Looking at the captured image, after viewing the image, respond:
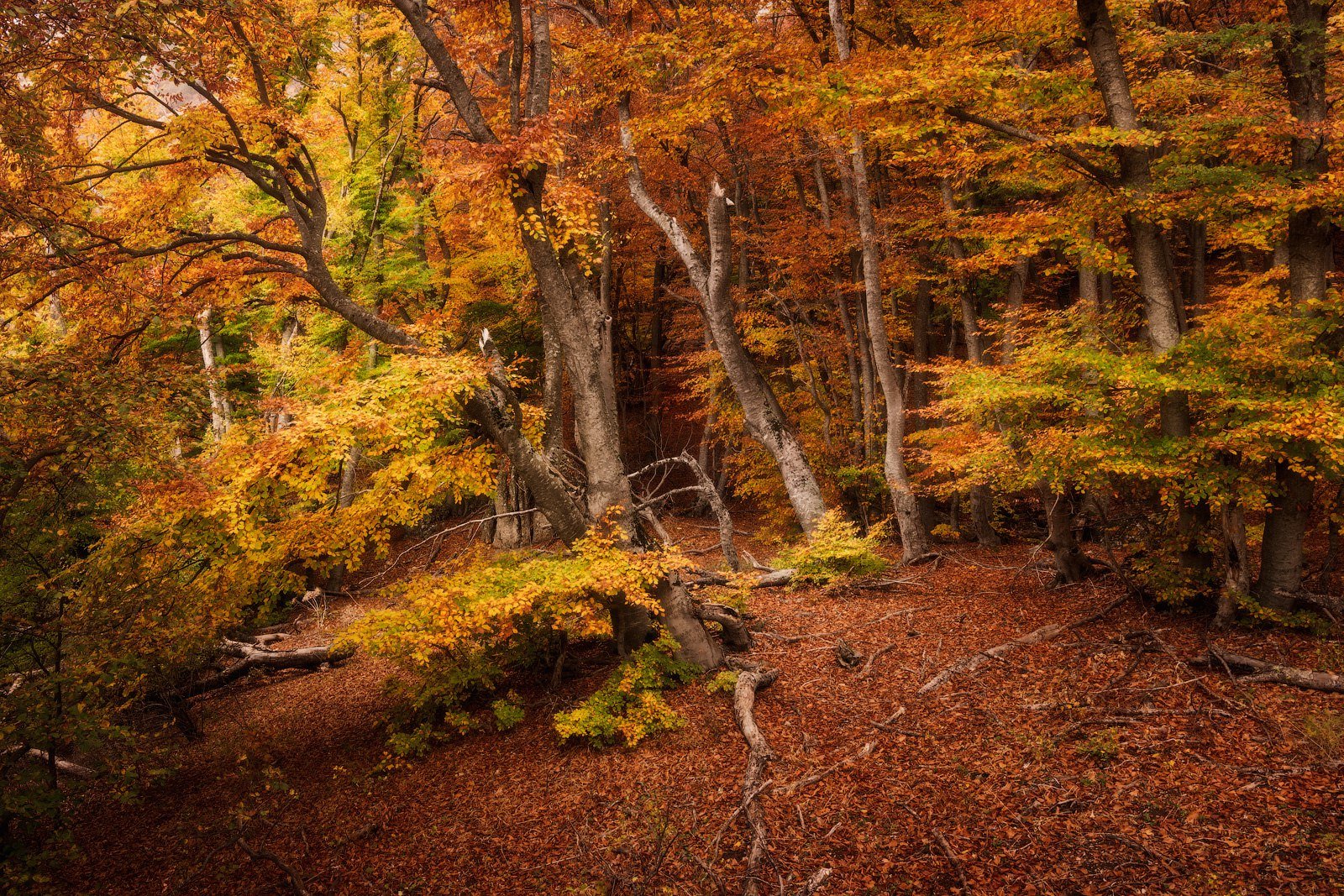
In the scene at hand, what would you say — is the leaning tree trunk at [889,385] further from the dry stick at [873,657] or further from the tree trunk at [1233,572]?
the tree trunk at [1233,572]

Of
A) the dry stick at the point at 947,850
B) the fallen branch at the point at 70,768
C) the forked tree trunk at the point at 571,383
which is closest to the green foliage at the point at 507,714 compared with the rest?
the forked tree trunk at the point at 571,383

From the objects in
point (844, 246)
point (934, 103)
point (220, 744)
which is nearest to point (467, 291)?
point (844, 246)

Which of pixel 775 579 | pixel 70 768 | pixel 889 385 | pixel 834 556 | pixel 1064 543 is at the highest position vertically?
pixel 889 385

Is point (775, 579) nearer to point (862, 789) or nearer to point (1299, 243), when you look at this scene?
point (862, 789)

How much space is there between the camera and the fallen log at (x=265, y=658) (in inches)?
449

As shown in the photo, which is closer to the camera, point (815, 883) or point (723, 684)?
point (815, 883)

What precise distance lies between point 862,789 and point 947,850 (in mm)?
1034

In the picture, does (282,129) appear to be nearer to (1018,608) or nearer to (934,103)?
(934,103)

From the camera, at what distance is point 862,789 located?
18.0 ft

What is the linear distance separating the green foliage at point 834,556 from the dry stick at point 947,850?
6014 millimetres

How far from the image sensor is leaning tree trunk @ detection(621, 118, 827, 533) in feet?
40.5

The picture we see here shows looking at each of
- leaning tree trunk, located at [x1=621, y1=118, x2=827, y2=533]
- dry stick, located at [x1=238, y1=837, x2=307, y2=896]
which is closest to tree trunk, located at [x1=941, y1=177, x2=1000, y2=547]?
leaning tree trunk, located at [x1=621, y1=118, x2=827, y2=533]

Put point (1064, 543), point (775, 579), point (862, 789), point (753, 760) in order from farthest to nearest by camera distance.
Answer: point (775, 579)
point (1064, 543)
point (753, 760)
point (862, 789)

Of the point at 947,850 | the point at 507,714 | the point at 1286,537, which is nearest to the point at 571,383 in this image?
the point at 507,714
